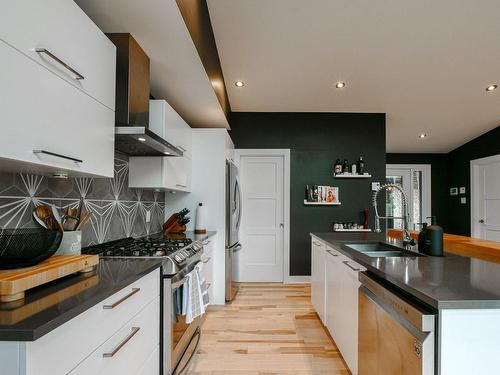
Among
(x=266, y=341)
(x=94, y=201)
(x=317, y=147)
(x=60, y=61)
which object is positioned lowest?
(x=266, y=341)

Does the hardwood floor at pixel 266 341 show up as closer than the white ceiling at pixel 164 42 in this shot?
No

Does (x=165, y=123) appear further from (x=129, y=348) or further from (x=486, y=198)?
(x=486, y=198)

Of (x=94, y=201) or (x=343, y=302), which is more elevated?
(x=94, y=201)

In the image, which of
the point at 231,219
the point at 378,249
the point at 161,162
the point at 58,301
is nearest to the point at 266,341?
the point at 378,249

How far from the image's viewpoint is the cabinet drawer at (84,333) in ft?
2.55

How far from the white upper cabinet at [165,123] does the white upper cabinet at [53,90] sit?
756 millimetres

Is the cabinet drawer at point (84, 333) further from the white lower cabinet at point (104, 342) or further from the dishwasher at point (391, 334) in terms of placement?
the dishwasher at point (391, 334)

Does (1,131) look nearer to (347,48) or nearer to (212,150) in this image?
(212,150)

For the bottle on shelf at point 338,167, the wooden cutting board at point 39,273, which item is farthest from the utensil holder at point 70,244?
the bottle on shelf at point 338,167

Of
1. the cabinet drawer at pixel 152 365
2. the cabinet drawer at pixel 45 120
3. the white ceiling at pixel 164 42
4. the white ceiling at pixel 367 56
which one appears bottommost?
the cabinet drawer at pixel 152 365

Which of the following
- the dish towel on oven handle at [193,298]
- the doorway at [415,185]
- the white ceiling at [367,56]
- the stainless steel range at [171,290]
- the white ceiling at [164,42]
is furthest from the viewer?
the doorway at [415,185]

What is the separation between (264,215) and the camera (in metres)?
4.79

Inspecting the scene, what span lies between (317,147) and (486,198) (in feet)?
11.6

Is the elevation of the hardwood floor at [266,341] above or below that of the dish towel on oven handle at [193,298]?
below
